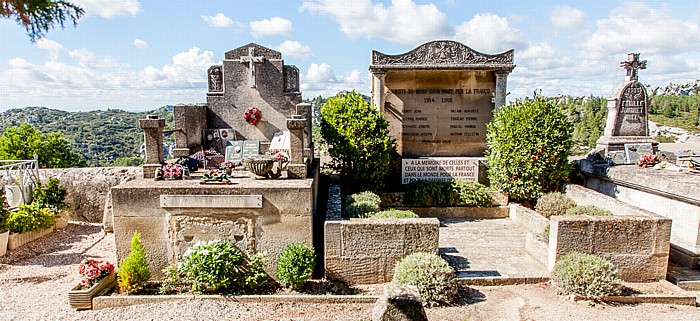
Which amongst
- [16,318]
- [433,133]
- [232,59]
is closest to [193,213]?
[16,318]

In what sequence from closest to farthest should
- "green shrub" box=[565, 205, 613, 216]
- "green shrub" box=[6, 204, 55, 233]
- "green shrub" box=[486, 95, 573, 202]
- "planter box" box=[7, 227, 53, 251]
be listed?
1. "green shrub" box=[565, 205, 613, 216]
2. "planter box" box=[7, 227, 53, 251]
3. "green shrub" box=[6, 204, 55, 233]
4. "green shrub" box=[486, 95, 573, 202]

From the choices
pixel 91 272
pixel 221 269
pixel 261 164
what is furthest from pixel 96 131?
pixel 221 269

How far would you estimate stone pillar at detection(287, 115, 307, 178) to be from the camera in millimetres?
7473

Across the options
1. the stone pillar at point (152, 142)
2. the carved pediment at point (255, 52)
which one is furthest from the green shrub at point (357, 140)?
the stone pillar at point (152, 142)

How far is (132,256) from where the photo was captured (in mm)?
6230

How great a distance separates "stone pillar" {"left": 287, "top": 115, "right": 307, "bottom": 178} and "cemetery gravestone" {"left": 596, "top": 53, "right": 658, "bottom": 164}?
8012mm

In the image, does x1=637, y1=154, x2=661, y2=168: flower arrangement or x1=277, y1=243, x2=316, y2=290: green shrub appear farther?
A: x1=637, y1=154, x2=661, y2=168: flower arrangement

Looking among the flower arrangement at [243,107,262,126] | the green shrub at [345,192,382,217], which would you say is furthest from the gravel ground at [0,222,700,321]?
the flower arrangement at [243,107,262,126]

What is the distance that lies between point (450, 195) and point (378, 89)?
11.4ft

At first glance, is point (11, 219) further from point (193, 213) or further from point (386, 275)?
point (386, 275)

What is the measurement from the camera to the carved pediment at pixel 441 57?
1150 centimetres

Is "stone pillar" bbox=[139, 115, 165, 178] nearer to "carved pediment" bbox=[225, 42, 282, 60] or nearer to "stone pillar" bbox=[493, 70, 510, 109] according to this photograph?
"carved pediment" bbox=[225, 42, 282, 60]

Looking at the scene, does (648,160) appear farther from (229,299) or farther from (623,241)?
(229,299)

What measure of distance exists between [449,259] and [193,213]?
442 cm
